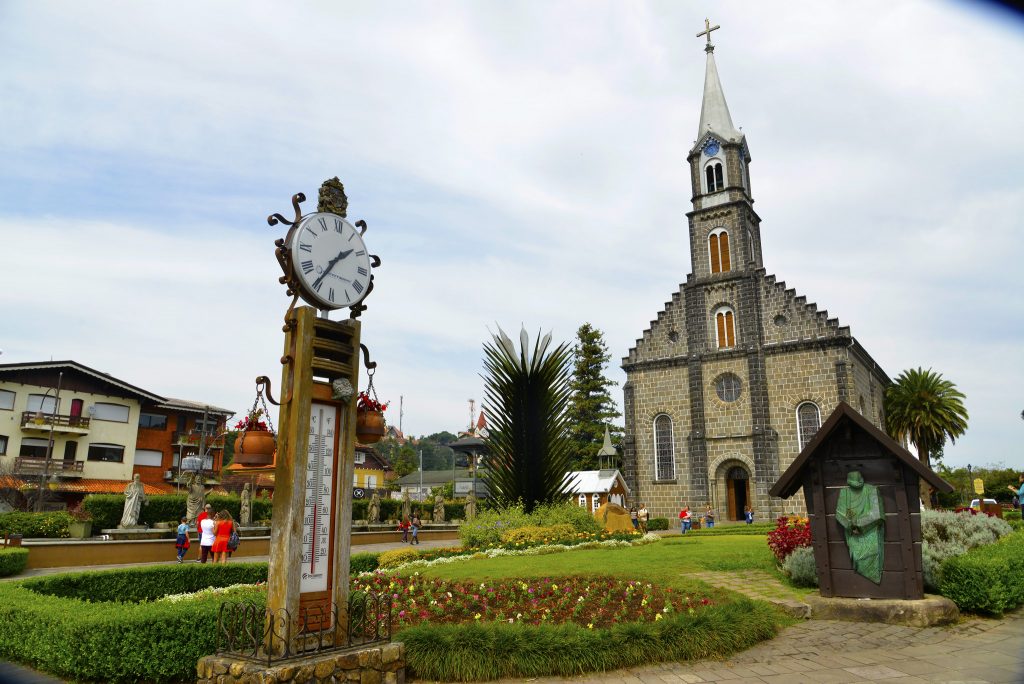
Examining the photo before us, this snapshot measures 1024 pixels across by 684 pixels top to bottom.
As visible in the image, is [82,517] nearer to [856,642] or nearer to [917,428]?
[856,642]

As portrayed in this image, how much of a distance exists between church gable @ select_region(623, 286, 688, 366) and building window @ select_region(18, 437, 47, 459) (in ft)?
126

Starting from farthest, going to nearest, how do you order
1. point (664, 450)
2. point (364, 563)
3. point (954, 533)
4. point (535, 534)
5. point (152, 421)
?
1. point (152, 421)
2. point (664, 450)
3. point (535, 534)
4. point (364, 563)
5. point (954, 533)

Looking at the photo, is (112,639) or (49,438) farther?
(49,438)

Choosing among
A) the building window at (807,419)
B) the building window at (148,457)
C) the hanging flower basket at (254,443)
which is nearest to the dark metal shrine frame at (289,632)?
the hanging flower basket at (254,443)

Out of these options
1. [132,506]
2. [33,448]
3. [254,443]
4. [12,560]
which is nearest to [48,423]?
[33,448]

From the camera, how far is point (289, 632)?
19.1ft

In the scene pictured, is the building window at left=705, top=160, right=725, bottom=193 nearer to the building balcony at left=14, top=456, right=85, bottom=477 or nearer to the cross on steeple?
the cross on steeple

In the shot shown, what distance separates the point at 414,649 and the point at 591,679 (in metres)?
1.97

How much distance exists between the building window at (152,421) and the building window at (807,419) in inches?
1723

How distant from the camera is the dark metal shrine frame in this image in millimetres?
5852

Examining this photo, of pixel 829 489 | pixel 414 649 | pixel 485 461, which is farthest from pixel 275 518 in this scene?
pixel 485 461

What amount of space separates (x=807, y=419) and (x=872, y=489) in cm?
3223

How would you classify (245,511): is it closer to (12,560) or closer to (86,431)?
(12,560)

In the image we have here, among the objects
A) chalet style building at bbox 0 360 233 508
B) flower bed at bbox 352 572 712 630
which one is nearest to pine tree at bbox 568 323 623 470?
chalet style building at bbox 0 360 233 508
